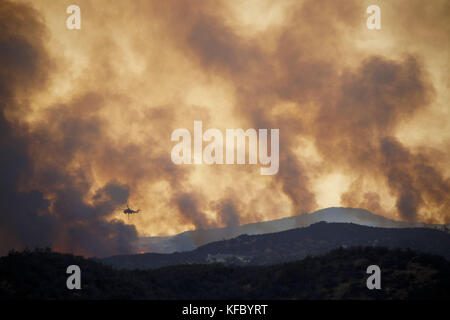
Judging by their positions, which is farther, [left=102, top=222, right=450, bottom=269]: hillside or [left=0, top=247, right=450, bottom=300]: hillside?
[left=102, top=222, right=450, bottom=269]: hillside

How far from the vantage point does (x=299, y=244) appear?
149m

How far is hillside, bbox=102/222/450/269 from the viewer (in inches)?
5394

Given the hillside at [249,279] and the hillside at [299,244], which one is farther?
the hillside at [299,244]

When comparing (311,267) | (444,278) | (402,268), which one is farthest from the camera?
(311,267)

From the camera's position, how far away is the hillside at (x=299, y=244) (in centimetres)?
13700

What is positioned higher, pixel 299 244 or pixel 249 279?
pixel 299 244

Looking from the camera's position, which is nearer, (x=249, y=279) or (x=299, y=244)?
(x=249, y=279)
